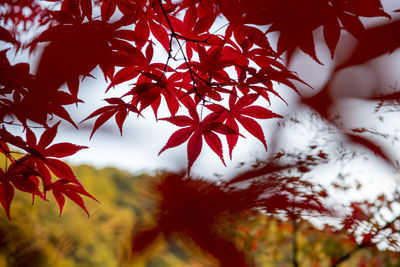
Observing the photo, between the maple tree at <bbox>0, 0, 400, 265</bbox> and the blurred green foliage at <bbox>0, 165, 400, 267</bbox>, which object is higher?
the maple tree at <bbox>0, 0, 400, 265</bbox>

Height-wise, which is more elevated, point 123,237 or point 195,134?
point 195,134

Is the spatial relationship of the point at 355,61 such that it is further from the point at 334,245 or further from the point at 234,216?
the point at 334,245

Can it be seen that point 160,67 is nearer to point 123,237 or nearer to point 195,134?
point 195,134

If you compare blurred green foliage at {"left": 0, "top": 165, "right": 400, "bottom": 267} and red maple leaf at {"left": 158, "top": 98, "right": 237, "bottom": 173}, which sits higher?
red maple leaf at {"left": 158, "top": 98, "right": 237, "bottom": 173}

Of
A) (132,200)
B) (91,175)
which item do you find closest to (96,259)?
(91,175)

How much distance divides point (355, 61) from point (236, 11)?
28cm

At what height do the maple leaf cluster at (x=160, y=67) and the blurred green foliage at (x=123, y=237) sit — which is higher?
the maple leaf cluster at (x=160, y=67)

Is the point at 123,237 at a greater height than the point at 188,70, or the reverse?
the point at 188,70

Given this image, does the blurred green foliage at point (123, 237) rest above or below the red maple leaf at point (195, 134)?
below

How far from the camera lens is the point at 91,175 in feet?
5.00

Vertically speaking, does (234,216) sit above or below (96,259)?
above

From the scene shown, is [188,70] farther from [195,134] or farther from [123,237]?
[123,237]

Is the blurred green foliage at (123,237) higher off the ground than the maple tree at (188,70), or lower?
lower

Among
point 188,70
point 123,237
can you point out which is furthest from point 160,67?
point 123,237
